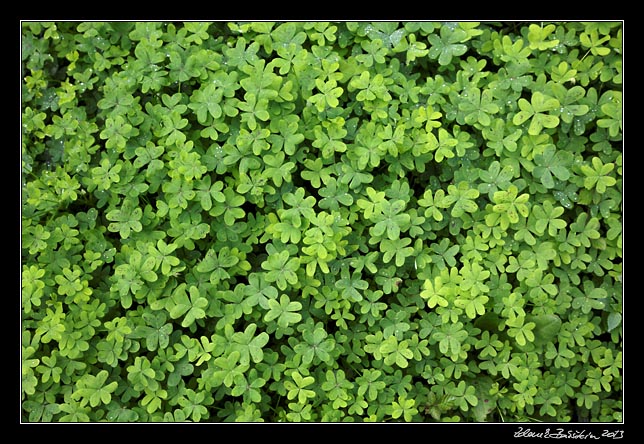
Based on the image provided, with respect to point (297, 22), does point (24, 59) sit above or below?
below

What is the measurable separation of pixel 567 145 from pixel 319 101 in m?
1.28

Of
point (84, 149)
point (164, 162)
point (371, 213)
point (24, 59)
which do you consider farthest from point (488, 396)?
point (24, 59)

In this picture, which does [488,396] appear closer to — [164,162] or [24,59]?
[164,162]

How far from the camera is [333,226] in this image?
2838mm

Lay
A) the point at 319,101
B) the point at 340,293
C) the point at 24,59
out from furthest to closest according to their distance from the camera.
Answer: the point at 24,59, the point at 340,293, the point at 319,101

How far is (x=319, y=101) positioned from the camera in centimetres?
280
